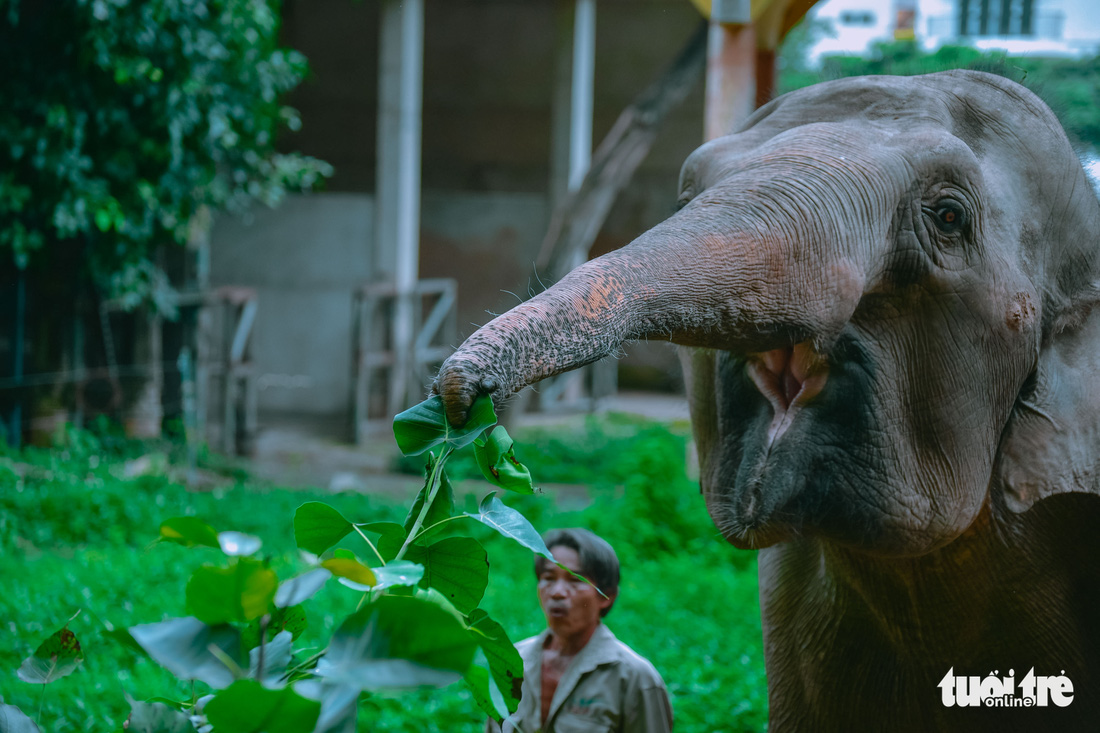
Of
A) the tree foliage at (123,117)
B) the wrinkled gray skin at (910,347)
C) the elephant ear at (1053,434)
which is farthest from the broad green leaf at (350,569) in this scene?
the tree foliage at (123,117)

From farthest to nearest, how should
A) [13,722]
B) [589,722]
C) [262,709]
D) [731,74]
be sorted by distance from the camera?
[731,74], [589,722], [13,722], [262,709]

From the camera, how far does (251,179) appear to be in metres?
8.34

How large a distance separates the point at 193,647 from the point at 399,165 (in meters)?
9.74

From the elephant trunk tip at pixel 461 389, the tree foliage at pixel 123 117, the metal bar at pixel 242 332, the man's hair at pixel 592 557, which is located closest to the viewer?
the elephant trunk tip at pixel 461 389

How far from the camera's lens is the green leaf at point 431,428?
1109mm

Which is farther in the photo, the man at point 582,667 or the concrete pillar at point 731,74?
the concrete pillar at point 731,74

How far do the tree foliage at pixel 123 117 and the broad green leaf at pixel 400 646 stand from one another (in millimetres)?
6509

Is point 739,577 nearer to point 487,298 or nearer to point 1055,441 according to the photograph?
point 1055,441

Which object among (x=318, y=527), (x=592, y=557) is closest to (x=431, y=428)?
(x=318, y=527)

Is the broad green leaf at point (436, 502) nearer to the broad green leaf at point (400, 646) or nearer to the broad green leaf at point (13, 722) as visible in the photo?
the broad green leaf at point (400, 646)

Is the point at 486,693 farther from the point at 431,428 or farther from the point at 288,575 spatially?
the point at 288,575

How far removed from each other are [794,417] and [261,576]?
87cm

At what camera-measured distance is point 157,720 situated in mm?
982

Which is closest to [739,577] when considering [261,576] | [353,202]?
[261,576]
